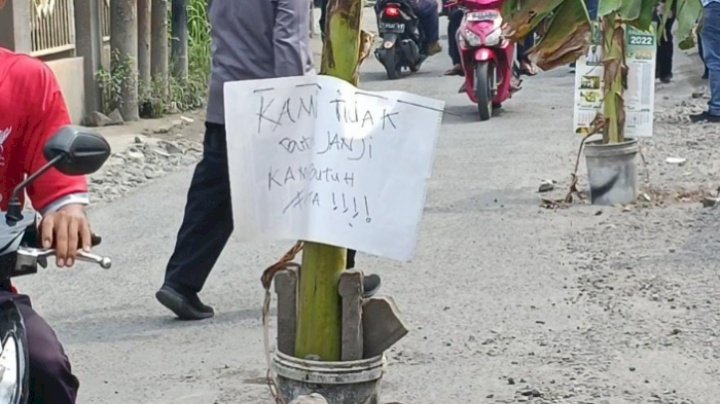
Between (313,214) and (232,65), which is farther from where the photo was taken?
(232,65)

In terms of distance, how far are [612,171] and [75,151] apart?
6.10 meters

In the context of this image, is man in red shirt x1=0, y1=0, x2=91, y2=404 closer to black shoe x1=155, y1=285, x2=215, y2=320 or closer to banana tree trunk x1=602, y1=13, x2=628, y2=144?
black shoe x1=155, y1=285, x2=215, y2=320

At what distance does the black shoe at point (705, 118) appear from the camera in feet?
42.2

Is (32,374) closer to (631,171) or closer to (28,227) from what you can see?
(28,227)

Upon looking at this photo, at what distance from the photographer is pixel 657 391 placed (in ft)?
17.6

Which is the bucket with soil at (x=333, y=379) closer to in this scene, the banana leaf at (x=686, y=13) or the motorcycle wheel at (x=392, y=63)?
the banana leaf at (x=686, y=13)

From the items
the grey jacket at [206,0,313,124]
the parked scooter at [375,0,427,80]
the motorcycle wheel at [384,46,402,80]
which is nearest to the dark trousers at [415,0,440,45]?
the parked scooter at [375,0,427,80]

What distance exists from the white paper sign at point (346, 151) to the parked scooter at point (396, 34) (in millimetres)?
12967

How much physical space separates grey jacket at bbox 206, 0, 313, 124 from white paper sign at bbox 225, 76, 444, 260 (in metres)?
2.12

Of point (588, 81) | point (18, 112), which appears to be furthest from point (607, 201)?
point (18, 112)

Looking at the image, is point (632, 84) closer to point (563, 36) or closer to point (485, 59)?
point (563, 36)

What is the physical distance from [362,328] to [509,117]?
9.46m

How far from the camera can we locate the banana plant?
7281 mm

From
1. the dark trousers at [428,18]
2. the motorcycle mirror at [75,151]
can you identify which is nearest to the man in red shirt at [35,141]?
the motorcycle mirror at [75,151]
